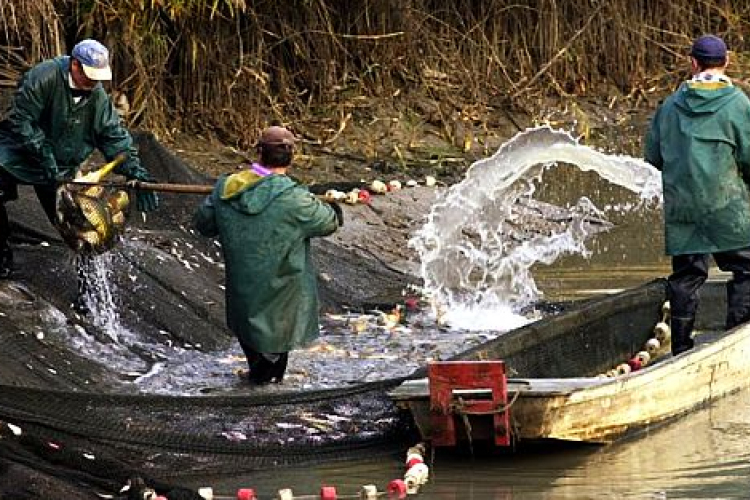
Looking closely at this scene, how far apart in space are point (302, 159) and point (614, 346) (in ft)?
22.5

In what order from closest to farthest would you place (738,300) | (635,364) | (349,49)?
(738,300)
(635,364)
(349,49)

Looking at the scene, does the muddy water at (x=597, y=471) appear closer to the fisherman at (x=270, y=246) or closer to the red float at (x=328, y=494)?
the red float at (x=328, y=494)

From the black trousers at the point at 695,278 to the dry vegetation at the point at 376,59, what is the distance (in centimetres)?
638

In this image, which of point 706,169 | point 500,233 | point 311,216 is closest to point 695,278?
point 706,169

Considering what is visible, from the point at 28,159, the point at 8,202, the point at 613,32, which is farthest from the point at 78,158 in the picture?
the point at 613,32

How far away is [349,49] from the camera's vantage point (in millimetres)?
19219

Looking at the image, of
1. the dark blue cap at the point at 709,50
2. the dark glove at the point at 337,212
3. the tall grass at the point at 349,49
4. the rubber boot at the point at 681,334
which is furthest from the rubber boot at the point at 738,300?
the tall grass at the point at 349,49

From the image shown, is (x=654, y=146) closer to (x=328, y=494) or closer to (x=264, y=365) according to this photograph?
(x=264, y=365)

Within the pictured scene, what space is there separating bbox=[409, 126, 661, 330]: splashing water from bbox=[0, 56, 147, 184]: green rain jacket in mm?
2797

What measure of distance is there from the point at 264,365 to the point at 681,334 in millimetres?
2214

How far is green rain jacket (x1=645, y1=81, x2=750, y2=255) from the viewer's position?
396 inches

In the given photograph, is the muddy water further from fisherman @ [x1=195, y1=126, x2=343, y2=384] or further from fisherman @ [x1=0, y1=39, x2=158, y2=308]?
fisherman @ [x1=0, y1=39, x2=158, y2=308]

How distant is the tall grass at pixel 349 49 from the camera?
1650cm

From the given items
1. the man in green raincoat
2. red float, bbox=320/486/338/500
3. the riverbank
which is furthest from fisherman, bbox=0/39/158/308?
the riverbank
